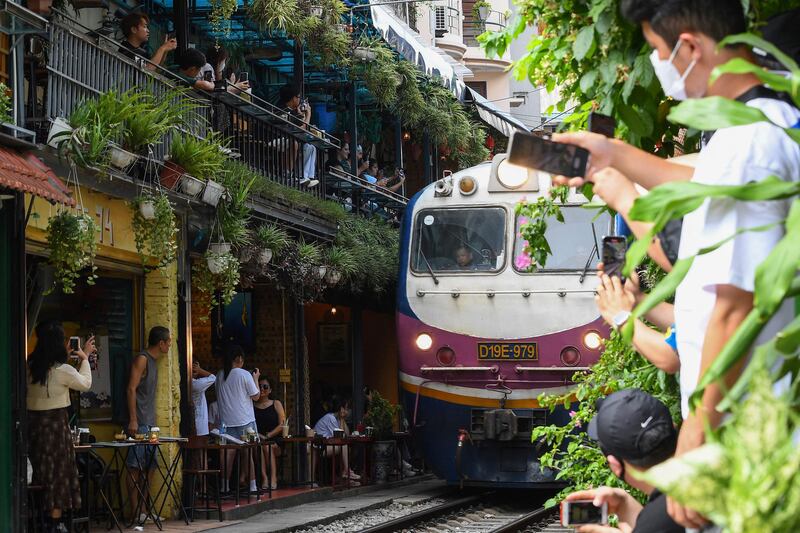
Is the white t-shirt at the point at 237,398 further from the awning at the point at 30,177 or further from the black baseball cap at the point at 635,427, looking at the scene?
the black baseball cap at the point at 635,427

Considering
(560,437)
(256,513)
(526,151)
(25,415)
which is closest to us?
(526,151)

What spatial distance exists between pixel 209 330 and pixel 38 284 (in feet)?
21.7

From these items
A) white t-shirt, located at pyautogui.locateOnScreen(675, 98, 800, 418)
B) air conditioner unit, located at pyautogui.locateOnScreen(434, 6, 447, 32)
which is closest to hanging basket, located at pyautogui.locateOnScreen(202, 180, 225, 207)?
white t-shirt, located at pyautogui.locateOnScreen(675, 98, 800, 418)

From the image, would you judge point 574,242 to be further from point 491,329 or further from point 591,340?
point 491,329

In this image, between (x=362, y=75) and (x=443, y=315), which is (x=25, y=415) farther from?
(x=362, y=75)

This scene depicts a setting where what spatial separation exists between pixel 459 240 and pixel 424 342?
1315 mm

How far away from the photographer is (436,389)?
14734 mm

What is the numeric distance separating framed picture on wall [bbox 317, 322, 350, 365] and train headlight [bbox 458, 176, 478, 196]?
8089mm

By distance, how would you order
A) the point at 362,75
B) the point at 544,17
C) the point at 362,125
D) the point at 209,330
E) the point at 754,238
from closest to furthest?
the point at 754,238 → the point at 544,17 → the point at 209,330 → the point at 362,75 → the point at 362,125

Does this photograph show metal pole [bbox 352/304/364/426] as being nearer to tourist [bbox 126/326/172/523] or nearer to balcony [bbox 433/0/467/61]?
tourist [bbox 126/326/172/523]

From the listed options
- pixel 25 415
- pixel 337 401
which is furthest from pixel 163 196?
pixel 337 401

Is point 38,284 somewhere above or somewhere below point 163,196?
below

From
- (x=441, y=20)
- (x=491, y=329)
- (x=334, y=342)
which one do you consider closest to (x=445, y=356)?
(x=491, y=329)

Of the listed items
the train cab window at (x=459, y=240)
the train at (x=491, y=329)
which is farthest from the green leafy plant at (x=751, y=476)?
the train cab window at (x=459, y=240)
